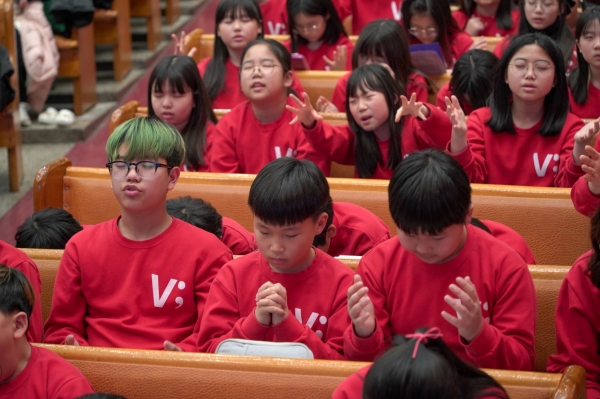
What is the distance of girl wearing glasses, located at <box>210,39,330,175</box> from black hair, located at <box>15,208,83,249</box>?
1045 mm

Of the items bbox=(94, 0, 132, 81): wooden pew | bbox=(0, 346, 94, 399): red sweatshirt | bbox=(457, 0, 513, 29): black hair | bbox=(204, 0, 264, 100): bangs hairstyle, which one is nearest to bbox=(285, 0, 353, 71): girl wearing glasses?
bbox=(204, 0, 264, 100): bangs hairstyle

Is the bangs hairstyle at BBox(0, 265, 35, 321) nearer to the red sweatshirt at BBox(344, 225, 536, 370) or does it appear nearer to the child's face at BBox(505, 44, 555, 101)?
the red sweatshirt at BBox(344, 225, 536, 370)

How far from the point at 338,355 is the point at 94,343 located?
740 mm

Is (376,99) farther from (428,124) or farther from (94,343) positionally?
(94,343)

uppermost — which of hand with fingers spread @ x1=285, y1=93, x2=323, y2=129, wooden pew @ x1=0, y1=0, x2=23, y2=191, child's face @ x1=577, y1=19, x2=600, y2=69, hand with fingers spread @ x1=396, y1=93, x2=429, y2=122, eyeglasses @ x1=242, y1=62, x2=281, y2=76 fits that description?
child's face @ x1=577, y1=19, x2=600, y2=69

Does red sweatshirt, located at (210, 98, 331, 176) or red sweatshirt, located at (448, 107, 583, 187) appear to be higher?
red sweatshirt, located at (448, 107, 583, 187)

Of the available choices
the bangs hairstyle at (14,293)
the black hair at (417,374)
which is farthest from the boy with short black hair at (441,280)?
the bangs hairstyle at (14,293)

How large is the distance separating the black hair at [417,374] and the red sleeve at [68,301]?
1.23 m

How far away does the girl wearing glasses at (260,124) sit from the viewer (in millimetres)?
3848

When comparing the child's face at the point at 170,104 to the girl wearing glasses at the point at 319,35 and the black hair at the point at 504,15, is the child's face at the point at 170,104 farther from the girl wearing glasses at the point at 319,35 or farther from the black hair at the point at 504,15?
the black hair at the point at 504,15

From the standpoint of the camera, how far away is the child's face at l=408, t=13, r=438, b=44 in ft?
15.5

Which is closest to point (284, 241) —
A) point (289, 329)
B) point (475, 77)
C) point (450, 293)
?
point (289, 329)

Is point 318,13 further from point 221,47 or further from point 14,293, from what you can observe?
point 14,293

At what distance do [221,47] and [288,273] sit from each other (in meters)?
2.62
